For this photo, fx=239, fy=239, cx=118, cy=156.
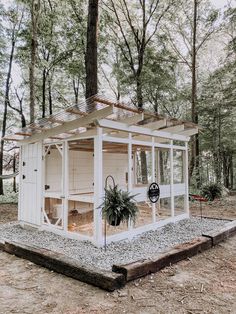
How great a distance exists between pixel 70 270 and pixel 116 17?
1278cm

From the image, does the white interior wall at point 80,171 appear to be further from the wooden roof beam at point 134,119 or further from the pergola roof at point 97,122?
the wooden roof beam at point 134,119

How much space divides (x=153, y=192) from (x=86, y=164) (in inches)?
101

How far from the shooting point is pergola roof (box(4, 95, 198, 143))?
3.71m

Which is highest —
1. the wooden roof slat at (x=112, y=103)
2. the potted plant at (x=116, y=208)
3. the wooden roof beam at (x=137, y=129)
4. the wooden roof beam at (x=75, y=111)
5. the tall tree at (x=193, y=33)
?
the tall tree at (x=193, y=33)

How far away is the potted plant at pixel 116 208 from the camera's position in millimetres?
3875

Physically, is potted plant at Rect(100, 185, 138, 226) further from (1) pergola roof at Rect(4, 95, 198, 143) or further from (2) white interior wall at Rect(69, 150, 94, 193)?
(2) white interior wall at Rect(69, 150, 94, 193)

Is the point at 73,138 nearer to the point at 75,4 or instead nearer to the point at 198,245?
the point at 198,245

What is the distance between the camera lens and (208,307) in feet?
7.90

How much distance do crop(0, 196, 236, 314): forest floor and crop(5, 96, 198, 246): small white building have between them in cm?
127

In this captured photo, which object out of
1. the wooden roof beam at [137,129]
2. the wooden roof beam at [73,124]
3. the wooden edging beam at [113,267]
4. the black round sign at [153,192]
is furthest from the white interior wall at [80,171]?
the wooden edging beam at [113,267]

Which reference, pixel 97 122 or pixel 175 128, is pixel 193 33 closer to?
pixel 175 128

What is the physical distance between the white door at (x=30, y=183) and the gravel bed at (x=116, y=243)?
367mm

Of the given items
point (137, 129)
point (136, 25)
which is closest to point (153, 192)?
point (137, 129)

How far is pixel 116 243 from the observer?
14.1ft
